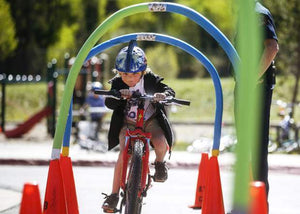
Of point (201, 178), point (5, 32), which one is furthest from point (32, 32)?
point (201, 178)

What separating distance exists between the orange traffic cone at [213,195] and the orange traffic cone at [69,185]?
1.14 metres

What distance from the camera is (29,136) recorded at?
18.2 m

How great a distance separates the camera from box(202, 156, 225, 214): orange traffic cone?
20.1 ft

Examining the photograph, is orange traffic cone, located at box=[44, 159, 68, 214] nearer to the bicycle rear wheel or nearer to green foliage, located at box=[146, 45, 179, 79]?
the bicycle rear wheel

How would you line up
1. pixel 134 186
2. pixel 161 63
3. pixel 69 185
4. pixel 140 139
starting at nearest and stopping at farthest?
1. pixel 134 186
2. pixel 140 139
3. pixel 69 185
4. pixel 161 63

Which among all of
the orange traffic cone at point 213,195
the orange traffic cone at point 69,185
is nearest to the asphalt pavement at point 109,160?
the orange traffic cone at point 213,195

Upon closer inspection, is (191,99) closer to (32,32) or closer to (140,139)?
(140,139)

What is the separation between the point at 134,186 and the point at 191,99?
55.7 ft

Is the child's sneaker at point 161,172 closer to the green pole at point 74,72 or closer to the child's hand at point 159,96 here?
the child's hand at point 159,96

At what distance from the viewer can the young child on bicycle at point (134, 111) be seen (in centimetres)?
601

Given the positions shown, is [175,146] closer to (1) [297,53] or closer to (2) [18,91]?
(1) [297,53]

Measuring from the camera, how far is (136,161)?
566 cm

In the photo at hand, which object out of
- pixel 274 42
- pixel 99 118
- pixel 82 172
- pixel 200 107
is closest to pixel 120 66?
pixel 274 42

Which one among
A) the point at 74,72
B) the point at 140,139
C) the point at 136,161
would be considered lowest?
the point at 136,161
